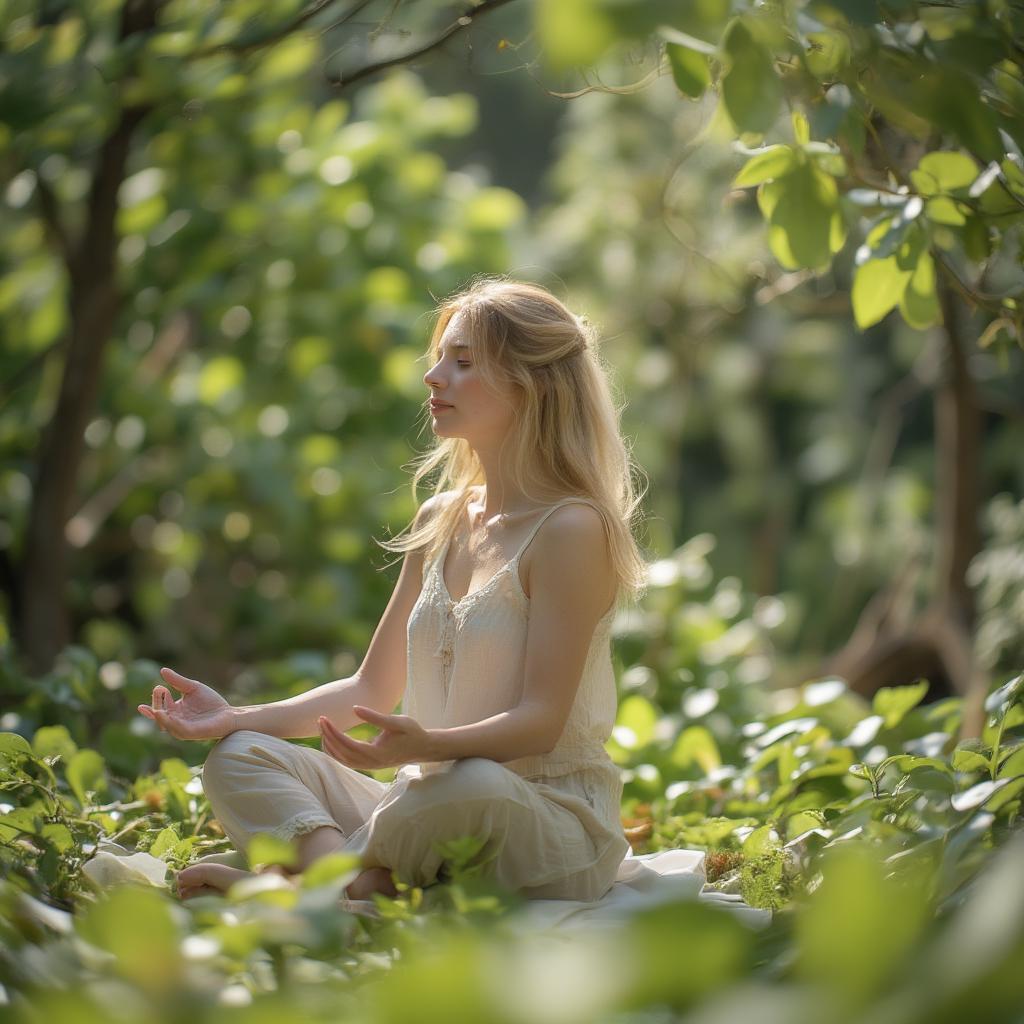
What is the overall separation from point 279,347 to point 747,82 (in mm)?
3116

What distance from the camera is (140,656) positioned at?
4.00 m

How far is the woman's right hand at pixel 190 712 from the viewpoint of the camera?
161 cm

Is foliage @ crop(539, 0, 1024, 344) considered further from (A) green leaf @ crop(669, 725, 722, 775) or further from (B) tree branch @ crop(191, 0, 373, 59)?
(A) green leaf @ crop(669, 725, 722, 775)

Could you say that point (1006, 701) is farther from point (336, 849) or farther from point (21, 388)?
point (21, 388)

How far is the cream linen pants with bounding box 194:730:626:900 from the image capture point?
1428 mm

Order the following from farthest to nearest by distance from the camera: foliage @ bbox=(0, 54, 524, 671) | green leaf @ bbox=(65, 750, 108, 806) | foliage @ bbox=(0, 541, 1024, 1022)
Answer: foliage @ bbox=(0, 54, 524, 671), green leaf @ bbox=(65, 750, 108, 806), foliage @ bbox=(0, 541, 1024, 1022)

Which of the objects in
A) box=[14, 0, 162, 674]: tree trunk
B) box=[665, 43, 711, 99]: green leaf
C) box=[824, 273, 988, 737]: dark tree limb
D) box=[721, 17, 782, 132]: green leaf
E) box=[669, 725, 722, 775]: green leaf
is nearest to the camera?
box=[721, 17, 782, 132]: green leaf

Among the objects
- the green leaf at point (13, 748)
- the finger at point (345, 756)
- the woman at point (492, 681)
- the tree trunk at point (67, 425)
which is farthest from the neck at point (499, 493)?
the tree trunk at point (67, 425)

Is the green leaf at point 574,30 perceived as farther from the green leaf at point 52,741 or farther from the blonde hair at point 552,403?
the green leaf at point 52,741

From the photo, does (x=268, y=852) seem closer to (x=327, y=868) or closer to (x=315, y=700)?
(x=327, y=868)

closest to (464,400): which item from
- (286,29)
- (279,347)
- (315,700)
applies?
(315,700)

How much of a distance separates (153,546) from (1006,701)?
3.09 m

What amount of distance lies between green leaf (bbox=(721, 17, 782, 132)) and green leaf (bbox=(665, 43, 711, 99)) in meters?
0.14

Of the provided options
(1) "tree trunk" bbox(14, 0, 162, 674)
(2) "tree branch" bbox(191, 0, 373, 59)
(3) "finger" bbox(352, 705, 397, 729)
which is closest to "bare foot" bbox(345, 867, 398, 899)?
(3) "finger" bbox(352, 705, 397, 729)
